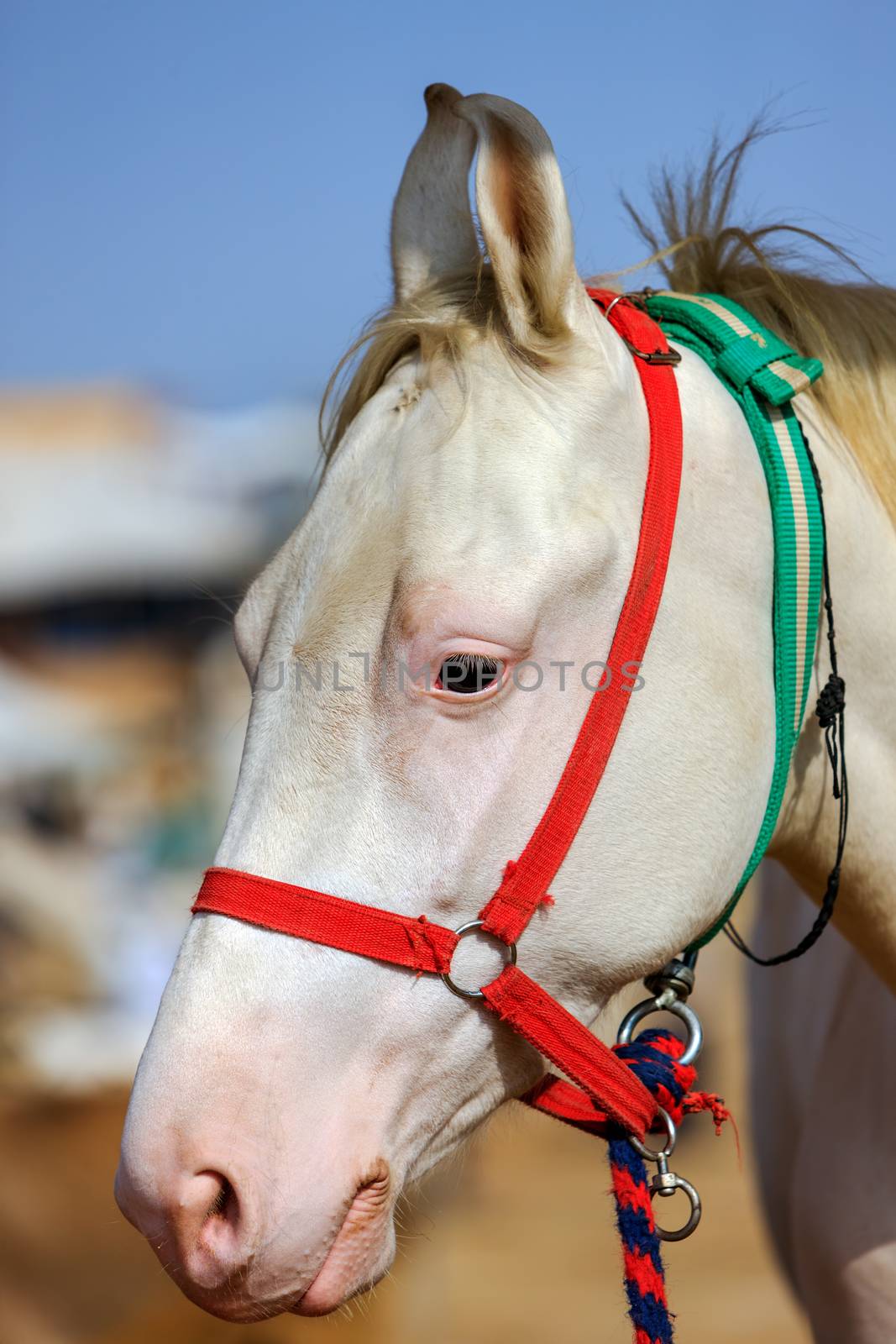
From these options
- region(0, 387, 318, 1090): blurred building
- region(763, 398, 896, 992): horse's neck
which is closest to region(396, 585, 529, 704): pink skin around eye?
region(763, 398, 896, 992): horse's neck

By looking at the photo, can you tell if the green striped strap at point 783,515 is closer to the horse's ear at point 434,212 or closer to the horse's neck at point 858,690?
the horse's neck at point 858,690

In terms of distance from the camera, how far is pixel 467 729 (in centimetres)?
133

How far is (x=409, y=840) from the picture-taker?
1.30m

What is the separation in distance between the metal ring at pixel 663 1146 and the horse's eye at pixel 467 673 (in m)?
0.61

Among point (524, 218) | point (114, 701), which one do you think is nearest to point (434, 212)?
point (524, 218)

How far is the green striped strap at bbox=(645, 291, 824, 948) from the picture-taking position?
58.2 inches

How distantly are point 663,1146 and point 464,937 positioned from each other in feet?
1.30

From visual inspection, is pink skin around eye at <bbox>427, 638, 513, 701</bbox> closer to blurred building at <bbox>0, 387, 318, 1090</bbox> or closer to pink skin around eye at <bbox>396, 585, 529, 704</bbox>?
pink skin around eye at <bbox>396, 585, 529, 704</bbox>

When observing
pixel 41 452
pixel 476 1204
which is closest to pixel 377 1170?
pixel 476 1204

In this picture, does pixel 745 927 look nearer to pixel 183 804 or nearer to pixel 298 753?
pixel 183 804

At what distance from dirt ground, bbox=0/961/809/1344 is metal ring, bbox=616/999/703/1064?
0.21 metres

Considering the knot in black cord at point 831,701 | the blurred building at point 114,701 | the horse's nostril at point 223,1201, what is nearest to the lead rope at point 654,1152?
the knot in black cord at point 831,701

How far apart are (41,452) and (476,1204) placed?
7.00 m

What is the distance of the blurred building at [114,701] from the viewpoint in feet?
20.1
